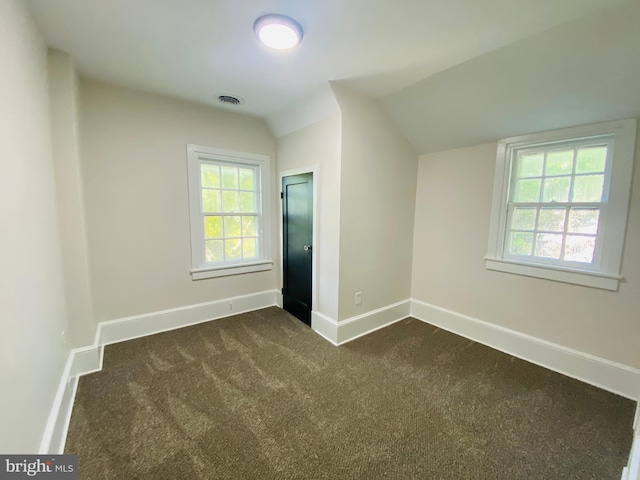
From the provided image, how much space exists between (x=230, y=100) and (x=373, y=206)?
6.15ft

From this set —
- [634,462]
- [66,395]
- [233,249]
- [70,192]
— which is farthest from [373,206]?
[66,395]

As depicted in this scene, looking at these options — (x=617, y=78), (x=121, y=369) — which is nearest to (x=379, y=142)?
(x=617, y=78)

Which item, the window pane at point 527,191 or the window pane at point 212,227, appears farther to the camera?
the window pane at point 212,227

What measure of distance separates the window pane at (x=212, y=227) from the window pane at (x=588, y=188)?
3558 millimetres

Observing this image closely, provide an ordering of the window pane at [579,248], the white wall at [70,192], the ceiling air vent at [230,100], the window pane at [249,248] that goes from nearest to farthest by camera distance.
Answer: the white wall at [70,192]
the window pane at [579,248]
the ceiling air vent at [230,100]
the window pane at [249,248]

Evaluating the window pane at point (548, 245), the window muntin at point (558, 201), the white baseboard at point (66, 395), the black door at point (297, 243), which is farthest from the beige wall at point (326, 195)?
the white baseboard at point (66, 395)

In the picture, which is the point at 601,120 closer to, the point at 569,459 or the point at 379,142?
the point at 379,142

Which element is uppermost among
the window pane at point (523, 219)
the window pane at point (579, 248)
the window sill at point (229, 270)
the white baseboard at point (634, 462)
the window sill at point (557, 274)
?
the window pane at point (523, 219)

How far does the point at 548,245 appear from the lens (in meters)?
2.44

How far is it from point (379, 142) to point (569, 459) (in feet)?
9.05

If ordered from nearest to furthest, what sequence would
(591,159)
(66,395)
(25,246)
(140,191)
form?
(25,246), (66,395), (591,159), (140,191)

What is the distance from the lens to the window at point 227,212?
299cm

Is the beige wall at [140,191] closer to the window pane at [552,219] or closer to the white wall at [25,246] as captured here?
the white wall at [25,246]

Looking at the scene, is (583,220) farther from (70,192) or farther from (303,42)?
(70,192)
